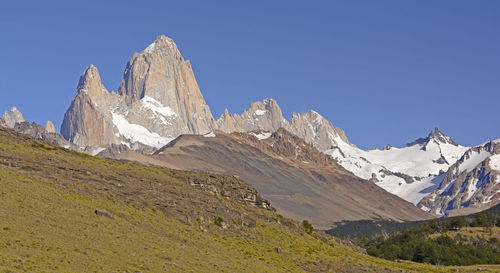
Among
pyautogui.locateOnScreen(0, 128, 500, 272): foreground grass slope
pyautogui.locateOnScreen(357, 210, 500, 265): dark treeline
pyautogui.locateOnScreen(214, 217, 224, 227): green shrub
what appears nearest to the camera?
pyautogui.locateOnScreen(0, 128, 500, 272): foreground grass slope

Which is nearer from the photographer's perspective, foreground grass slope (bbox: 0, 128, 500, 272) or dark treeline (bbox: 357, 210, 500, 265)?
foreground grass slope (bbox: 0, 128, 500, 272)

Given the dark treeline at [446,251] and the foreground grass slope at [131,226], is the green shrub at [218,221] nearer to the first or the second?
the foreground grass slope at [131,226]

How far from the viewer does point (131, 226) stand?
74.6m

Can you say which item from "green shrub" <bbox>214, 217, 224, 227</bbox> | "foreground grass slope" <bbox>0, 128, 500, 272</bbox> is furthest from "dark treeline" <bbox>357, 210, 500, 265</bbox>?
"green shrub" <bbox>214, 217, 224, 227</bbox>

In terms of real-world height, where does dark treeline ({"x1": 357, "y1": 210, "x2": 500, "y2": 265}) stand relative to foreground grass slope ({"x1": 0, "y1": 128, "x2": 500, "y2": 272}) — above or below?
above

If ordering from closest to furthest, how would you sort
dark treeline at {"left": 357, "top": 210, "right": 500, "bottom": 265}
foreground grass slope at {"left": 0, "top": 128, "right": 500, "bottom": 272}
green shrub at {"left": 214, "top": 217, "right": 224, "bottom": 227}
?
foreground grass slope at {"left": 0, "top": 128, "right": 500, "bottom": 272}, green shrub at {"left": 214, "top": 217, "right": 224, "bottom": 227}, dark treeline at {"left": 357, "top": 210, "right": 500, "bottom": 265}

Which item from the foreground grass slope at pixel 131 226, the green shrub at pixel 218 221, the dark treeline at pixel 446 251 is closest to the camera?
the foreground grass slope at pixel 131 226

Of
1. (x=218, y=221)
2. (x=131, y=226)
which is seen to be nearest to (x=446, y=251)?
(x=218, y=221)

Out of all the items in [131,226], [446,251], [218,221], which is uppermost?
[446,251]

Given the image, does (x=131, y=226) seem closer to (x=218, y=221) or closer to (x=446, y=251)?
(x=218, y=221)

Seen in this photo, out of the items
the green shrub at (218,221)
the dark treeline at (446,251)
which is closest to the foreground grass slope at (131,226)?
the green shrub at (218,221)

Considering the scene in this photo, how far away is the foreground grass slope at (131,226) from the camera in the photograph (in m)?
59.3

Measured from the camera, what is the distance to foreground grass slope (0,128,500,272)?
195 feet

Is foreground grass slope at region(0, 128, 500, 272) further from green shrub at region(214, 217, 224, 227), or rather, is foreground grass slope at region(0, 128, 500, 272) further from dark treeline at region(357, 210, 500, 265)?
dark treeline at region(357, 210, 500, 265)
